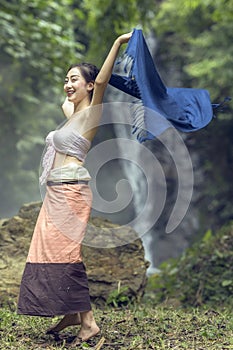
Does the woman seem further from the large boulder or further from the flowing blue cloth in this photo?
the large boulder

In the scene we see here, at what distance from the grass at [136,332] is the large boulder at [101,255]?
671mm

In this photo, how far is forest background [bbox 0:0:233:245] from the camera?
10.6 m

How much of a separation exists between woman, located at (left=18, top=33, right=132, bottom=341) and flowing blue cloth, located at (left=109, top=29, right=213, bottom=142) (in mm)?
250

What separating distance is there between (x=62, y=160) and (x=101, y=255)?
250cm

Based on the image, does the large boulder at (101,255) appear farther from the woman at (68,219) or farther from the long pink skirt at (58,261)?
the long pink skirt at (58,261)

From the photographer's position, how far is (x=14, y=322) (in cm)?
526

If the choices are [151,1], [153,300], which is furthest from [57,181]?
[151,1]

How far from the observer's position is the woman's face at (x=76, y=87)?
475cm

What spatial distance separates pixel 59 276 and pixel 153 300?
3635mm

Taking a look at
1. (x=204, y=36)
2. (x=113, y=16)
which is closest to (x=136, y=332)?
(x=113, y=16)

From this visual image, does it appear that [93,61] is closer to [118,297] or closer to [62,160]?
[118,297]

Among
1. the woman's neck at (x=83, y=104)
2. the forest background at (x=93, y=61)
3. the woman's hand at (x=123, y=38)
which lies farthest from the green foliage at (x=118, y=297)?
the forest background at (x=93, y=61)

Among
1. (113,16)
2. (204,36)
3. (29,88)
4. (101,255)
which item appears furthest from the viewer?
(29,88)

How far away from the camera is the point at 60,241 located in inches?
178
